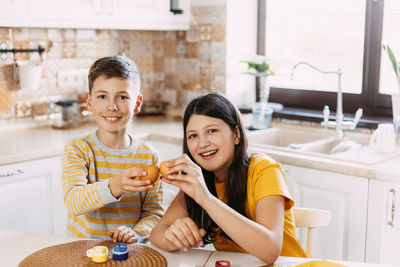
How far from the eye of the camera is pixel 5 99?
268cm

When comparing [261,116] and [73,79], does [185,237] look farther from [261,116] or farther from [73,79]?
[73,79]

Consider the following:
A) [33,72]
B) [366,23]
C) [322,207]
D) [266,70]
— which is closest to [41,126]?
[33,72]

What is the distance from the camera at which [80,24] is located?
108 inches

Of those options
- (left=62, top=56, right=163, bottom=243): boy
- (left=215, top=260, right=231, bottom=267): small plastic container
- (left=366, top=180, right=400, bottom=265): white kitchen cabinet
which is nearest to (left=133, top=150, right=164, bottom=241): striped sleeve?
(left=62, top=56, right=163, bottom=243): boy

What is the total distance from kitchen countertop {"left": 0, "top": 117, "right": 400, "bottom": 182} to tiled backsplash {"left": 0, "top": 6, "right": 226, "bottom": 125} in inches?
8.3

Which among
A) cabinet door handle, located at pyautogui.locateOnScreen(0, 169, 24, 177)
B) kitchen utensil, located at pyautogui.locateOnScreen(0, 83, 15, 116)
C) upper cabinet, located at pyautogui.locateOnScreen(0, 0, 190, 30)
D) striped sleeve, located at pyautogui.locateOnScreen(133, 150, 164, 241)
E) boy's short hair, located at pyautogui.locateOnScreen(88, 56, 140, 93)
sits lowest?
cabinet door handle, located at pyautogui.locateOnScreen(0, 169, 24, 177)

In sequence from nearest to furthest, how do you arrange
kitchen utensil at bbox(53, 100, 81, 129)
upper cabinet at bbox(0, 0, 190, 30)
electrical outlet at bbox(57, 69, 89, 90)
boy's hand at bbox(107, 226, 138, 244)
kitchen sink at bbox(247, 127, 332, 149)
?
1. boy's hand at bbox(107, 226, 138, 244)
2. upper cabinet at bbox(0, 0, 190, 30)
3. kitchen sink at bbox(247, 127, 332, 149)
4. kitchen utensil at bbox(53, 100, 81, 129)
5. electrical outlet at bbox(57, 69, 89, 90)

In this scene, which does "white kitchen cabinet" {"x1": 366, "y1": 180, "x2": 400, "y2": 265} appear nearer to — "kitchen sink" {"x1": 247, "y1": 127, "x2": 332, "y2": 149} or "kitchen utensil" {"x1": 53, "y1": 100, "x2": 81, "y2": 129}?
"kitchen sink" {"x1": 247, "y1": 127, "x2": 332, "y2": 149}

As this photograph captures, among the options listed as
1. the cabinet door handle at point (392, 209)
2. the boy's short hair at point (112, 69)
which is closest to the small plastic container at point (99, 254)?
the boy's short hair at point (112, 69)

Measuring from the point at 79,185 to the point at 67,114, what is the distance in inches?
57.2

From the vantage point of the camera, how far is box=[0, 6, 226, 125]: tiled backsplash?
9.54 feet

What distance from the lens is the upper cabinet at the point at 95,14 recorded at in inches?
98.3

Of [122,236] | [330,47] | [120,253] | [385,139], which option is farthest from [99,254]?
[330,47]

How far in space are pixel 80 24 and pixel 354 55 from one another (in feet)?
4.99
